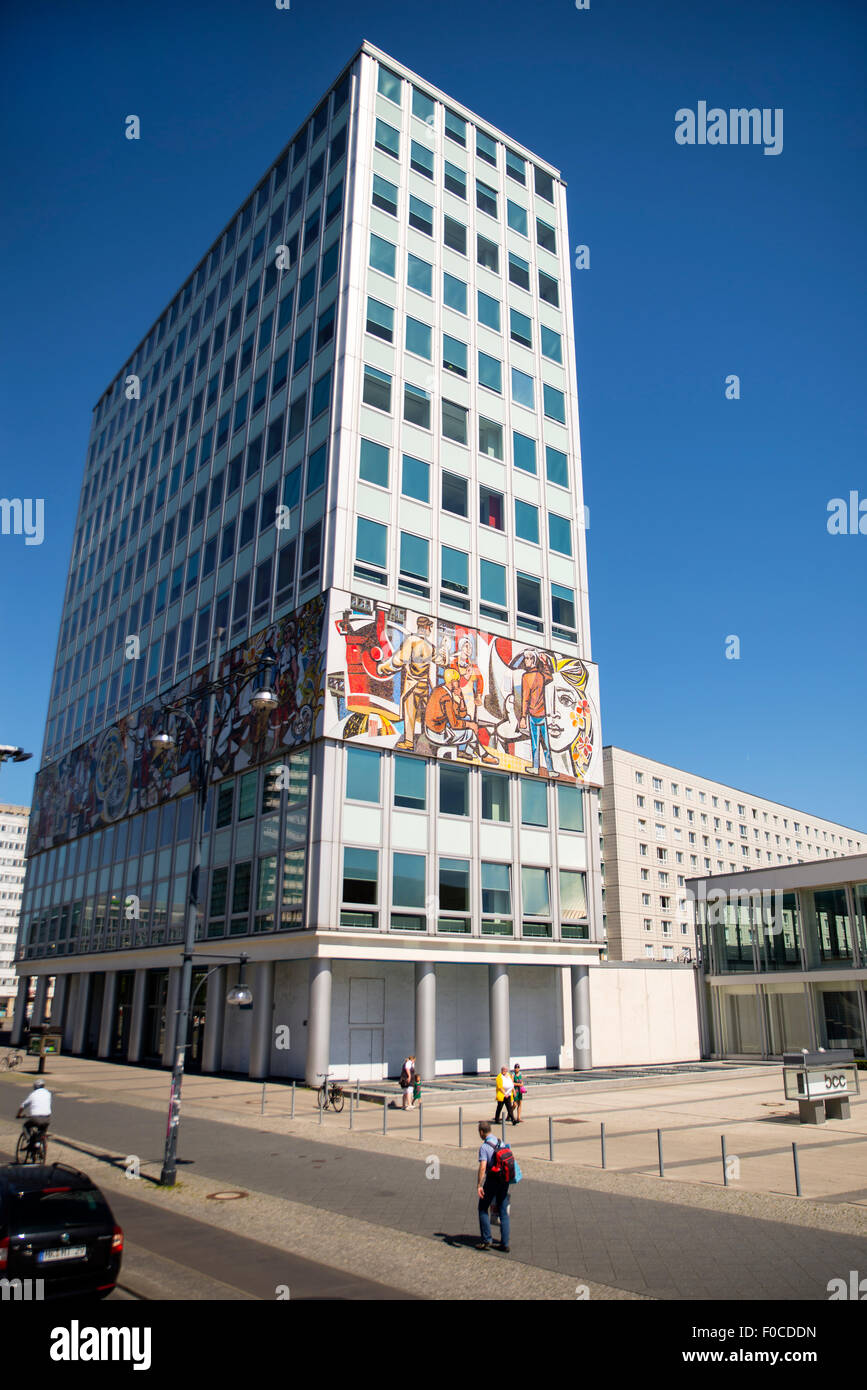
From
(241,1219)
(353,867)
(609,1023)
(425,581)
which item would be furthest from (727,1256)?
(609,1023)

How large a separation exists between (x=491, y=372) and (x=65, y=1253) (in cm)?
4262

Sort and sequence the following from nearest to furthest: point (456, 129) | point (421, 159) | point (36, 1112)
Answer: point (36, 1112) → point (421, 159) → point (456, 129)

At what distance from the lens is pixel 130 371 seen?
6788cm

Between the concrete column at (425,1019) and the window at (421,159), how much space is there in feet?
125

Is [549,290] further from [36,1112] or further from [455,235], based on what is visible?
[36,1112]

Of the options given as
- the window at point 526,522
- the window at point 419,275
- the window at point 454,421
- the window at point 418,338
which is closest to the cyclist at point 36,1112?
the window at point 526,522

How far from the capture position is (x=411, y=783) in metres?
36.4

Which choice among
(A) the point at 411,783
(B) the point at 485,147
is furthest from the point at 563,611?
(B) the point at 485,147

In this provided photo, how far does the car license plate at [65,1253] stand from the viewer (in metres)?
9.19

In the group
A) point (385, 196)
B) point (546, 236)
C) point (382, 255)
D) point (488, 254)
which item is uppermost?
point (546, 236)

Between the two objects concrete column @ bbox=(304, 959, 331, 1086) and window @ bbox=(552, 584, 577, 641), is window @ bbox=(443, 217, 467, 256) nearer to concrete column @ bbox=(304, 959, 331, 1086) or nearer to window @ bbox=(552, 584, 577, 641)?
window @ bbox=(552, 584, 577, 641)

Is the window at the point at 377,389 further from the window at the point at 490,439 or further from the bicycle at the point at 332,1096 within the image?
the bicycle at the point at 332,1096

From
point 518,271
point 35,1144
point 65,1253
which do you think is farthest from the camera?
point 518,271
